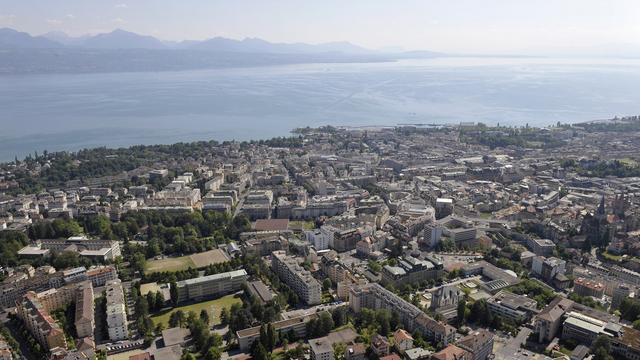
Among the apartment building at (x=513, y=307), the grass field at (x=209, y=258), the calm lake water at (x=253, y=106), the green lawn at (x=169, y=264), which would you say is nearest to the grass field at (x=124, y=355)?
the green lawn at (x=169, y=264)

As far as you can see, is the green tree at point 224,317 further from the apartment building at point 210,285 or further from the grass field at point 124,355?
the grass field at point 124,355

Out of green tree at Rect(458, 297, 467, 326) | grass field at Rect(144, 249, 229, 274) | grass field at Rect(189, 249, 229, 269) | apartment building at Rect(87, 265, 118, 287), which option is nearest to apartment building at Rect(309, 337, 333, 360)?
green tree at Rect(458, 297, 467, 326)

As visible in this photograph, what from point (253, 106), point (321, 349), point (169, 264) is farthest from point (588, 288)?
point (253, 106)

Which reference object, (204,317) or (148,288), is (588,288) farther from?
(148,288)

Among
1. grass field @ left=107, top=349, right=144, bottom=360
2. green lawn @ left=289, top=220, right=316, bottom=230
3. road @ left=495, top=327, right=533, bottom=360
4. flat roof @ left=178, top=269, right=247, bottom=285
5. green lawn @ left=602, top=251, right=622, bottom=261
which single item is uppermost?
flat roof @ left=178, top=269, right=247, bottom=285

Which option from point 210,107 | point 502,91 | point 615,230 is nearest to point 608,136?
point 615,230

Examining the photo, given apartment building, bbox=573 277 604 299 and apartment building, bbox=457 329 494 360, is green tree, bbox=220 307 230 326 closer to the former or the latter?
apartment building, bbox=457 329 494 360
